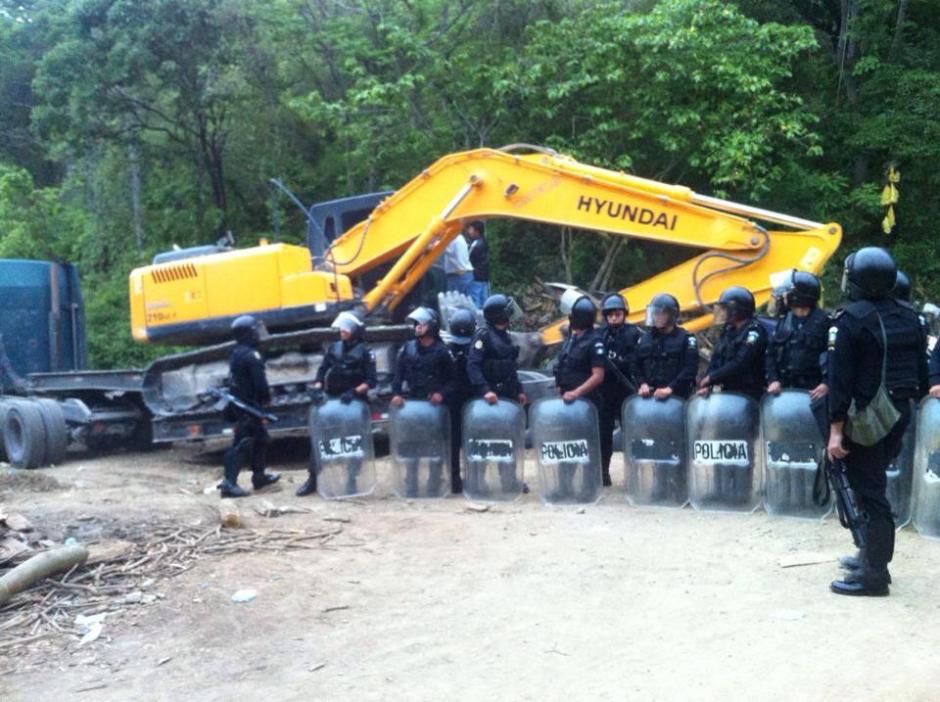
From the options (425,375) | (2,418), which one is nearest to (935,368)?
(425,375)

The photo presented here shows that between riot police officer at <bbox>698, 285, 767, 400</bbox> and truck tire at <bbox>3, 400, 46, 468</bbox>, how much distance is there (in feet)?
25.7

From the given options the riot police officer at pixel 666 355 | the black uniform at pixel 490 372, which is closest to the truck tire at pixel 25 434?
the black uniform at pixel 490 372

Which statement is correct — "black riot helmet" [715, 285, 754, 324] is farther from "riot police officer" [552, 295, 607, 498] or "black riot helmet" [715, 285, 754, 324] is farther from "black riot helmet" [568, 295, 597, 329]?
"black riot helmet" [568, 295, 597, 329]

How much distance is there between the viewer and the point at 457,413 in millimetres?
10172

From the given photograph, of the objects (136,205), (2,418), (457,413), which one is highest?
(136,205)

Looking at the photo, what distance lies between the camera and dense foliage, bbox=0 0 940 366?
59.8 feet

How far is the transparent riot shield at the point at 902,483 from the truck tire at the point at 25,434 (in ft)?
30.6

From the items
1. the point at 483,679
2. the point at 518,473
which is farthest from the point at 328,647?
the point at 518,473

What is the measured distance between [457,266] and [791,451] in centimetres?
628

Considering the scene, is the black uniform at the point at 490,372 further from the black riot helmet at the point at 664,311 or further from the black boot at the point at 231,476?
the black boot at the point at 231,476

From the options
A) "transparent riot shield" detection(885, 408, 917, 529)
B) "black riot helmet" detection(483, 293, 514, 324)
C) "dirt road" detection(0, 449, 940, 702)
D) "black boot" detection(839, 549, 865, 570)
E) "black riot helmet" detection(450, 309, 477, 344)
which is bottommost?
"dirt road" detection(0, 449, 940, 702)

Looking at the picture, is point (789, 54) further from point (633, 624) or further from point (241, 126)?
point (633, 624)

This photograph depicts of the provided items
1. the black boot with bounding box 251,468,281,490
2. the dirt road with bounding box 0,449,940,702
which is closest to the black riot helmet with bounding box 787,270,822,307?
the dirt road with bounding box 0,449,940,702

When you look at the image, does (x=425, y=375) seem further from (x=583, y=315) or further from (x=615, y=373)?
(x=615, y=373)
